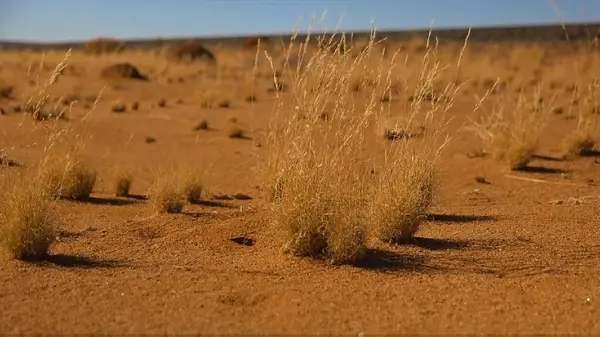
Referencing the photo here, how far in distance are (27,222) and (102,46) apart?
1784 inches

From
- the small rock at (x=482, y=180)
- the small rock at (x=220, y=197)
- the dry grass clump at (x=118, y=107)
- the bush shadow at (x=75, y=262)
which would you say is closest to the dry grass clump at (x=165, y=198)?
the small rock at (x=220, y=197)

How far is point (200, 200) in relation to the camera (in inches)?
375

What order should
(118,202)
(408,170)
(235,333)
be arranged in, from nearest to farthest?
1. (235,333)
2. (408,170)
3. (118,202)

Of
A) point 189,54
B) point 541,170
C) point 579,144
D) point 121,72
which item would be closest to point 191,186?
point 541,170

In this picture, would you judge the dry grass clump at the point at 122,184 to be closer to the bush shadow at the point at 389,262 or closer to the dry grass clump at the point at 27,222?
the dry grass clump at the point at 27,222

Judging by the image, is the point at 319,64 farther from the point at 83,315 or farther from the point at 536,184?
the point at 536,184

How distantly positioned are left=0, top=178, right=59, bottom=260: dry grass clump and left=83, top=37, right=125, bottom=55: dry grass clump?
4358 centimetres

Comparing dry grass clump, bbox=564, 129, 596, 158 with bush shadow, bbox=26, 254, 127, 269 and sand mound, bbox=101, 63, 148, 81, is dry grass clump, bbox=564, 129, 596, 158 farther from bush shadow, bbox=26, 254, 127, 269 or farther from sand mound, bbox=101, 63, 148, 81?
sand mound, bbox=101, 63, 148, 81

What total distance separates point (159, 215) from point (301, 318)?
11.7 ft

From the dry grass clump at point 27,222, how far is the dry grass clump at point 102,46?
143 feet

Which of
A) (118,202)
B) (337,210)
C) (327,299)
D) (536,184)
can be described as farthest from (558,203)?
(118,202)

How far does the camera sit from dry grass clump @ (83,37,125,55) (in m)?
48.5

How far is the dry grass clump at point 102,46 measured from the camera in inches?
1911

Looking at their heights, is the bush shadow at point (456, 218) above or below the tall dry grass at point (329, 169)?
below
